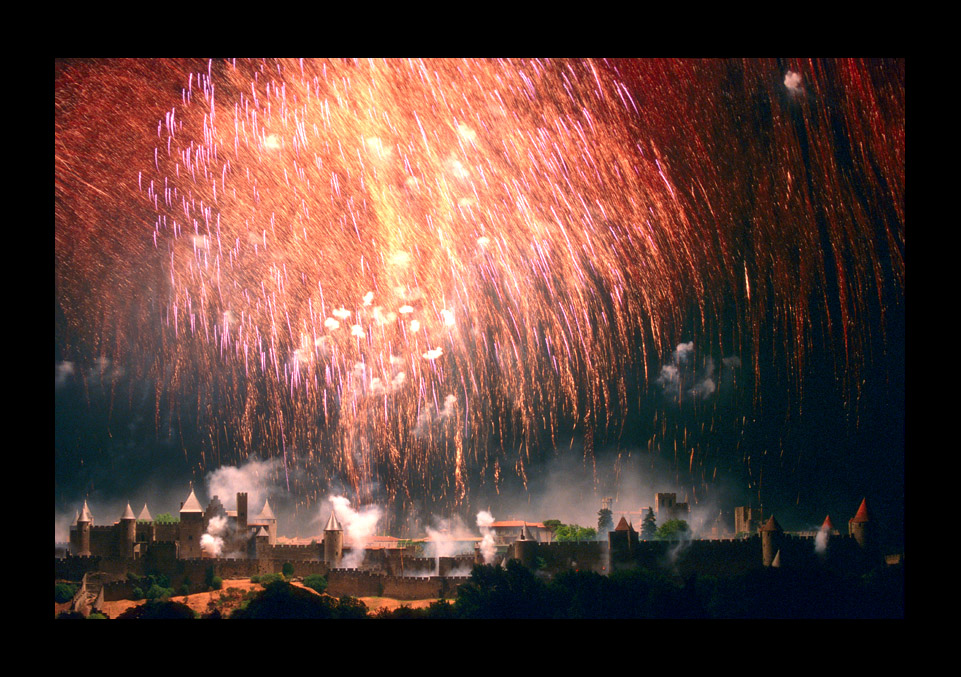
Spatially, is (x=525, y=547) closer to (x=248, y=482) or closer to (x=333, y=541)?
(x=333, y=541)

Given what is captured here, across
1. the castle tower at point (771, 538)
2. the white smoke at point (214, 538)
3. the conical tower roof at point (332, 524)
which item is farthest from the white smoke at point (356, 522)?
the castle tower at point (771, 538)

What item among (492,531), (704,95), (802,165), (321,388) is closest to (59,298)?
(321,388)

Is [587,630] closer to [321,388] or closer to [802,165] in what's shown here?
[321,388]

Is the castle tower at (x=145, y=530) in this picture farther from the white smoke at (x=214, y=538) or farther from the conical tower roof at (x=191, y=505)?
the white smoke at (x=214, y=538)

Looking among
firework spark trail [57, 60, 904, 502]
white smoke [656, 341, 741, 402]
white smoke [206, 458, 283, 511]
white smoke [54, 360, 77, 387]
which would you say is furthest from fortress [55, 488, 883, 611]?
white smoke [54, 360, 77, 387]

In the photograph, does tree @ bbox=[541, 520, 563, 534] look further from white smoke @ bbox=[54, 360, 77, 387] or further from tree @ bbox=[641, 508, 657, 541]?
white smoke @ bbox=[54, 360, 77, 387]

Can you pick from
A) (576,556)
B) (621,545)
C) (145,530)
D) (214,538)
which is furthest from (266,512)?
(621,545)

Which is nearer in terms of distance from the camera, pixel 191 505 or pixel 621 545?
pixel 191 505
